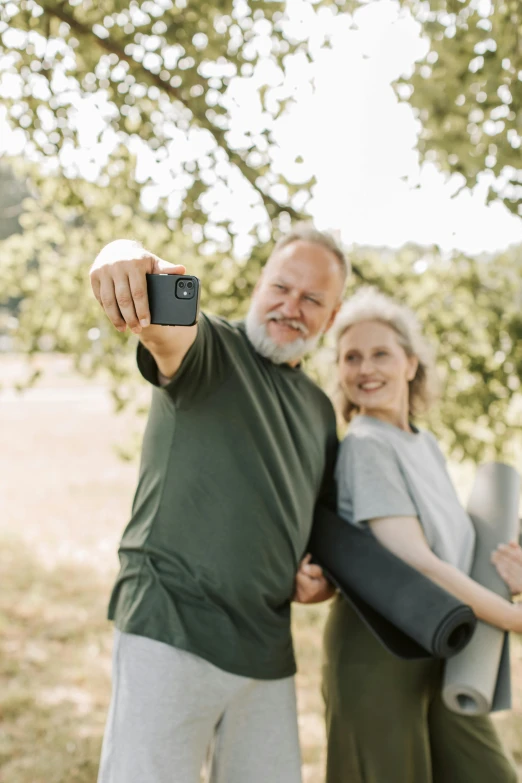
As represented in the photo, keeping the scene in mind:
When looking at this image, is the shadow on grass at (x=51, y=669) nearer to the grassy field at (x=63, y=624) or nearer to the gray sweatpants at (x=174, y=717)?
the grassy field at (x=63, y=624)

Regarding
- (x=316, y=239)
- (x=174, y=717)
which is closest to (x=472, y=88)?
(x=316, y=239)

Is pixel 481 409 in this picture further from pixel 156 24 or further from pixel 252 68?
pixel 156 24

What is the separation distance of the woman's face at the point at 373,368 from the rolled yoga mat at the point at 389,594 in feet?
1.51

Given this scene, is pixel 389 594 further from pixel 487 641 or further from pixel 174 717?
pixel 174 717

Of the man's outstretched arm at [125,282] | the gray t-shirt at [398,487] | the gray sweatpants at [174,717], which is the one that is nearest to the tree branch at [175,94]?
the gray t-shirt at [398,487]

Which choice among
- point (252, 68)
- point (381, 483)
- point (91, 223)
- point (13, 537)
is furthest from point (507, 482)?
point (13, 537)

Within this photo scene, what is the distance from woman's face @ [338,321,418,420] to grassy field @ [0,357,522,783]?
2.13m

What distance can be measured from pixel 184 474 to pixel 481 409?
8.49 feet

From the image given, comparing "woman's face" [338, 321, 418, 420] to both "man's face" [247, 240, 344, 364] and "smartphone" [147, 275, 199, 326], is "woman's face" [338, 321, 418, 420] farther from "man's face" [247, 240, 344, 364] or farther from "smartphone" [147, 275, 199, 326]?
"smartphone" [147, 275, 199, 326]

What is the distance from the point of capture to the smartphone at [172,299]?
4.81ft

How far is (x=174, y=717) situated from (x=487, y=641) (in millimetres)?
940

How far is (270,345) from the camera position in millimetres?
A: 2271

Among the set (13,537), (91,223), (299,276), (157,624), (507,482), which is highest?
(91,223)

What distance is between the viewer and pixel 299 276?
7.93 feet
